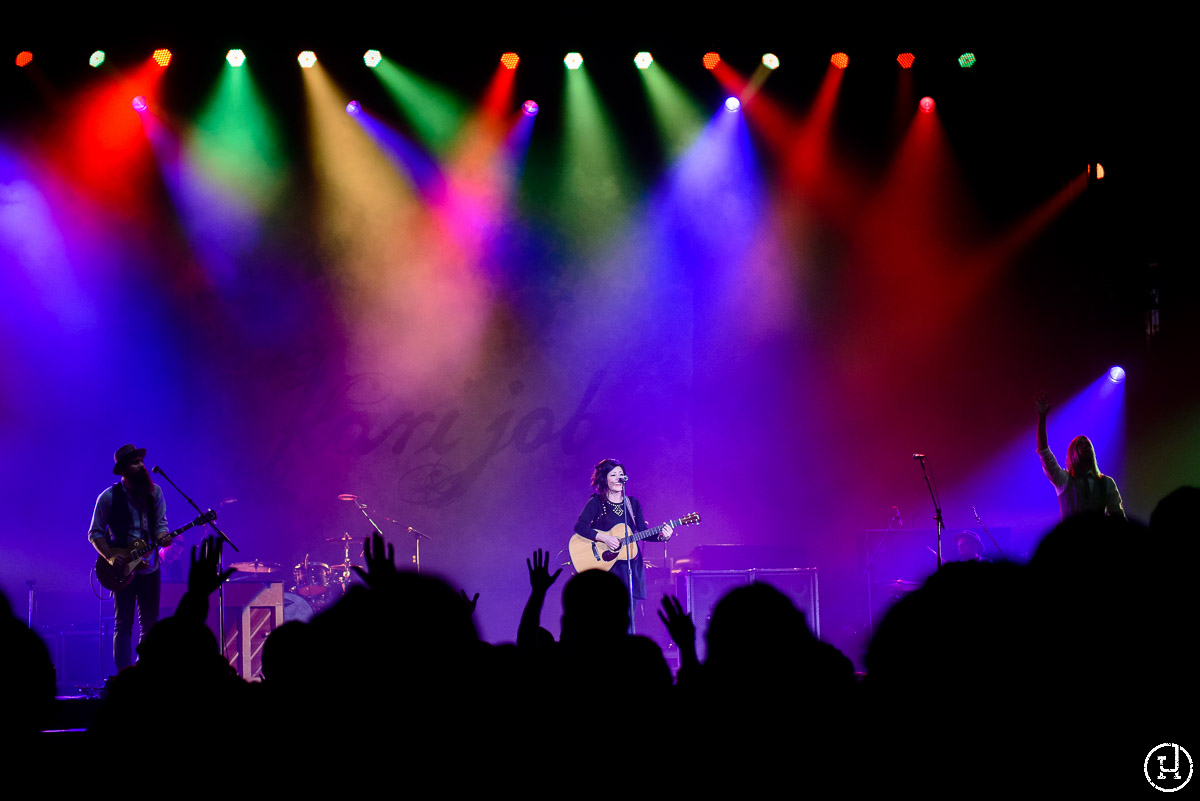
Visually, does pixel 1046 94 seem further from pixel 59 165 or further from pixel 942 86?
pixel 59 165

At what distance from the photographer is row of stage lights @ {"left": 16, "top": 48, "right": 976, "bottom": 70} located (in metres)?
9.73

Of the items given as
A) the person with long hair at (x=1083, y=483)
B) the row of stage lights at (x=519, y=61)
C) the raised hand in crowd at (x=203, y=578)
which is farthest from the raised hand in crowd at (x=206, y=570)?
the row of stage lights at (x=519, y=61)

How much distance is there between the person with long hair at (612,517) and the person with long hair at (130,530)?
3.36 metres

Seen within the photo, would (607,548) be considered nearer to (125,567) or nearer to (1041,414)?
(1041,414)

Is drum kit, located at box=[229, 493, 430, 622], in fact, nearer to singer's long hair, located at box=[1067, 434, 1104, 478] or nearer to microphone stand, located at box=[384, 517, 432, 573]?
microphone stand, located at box=[384, 517, 432, 573]

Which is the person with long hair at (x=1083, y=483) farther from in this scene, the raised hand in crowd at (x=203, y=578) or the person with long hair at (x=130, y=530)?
the person with long hair at (x=130, y=530)

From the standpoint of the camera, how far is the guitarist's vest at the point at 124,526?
23.7 feet

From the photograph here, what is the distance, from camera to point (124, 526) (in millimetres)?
7258

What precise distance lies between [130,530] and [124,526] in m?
0.06

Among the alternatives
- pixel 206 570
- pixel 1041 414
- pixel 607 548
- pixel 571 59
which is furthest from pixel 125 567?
pixel 1041 414

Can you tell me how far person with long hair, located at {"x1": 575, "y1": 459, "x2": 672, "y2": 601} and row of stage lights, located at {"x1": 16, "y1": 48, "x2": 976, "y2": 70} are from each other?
15.5 feet

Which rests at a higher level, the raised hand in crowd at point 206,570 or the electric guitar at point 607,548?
the electric guitar at point 607,548

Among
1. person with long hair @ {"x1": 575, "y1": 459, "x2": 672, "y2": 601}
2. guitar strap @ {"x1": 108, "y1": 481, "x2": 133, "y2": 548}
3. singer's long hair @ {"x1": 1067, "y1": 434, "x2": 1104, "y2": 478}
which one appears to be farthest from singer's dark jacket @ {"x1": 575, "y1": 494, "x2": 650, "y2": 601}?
guitar strap @ {"x1": 108, "y1": 481, "x2": 133, "y2": 548}

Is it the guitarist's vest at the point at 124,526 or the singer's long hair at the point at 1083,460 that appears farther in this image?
the guitarist's vest at the point at 124,526
